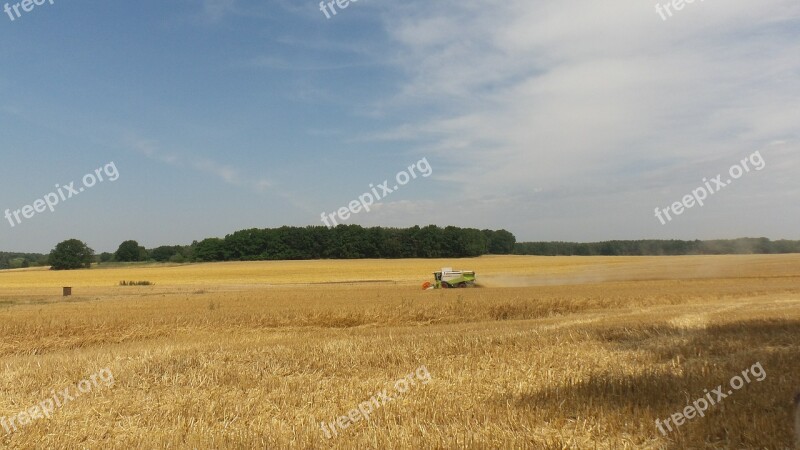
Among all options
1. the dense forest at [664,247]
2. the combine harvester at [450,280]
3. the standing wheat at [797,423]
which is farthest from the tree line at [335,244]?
the standing wheat at [797,423]

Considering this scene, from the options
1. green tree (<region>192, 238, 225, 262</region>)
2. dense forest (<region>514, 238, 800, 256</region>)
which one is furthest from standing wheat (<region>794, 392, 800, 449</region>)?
green tree (<region>192, 238, 225, 262</region>)

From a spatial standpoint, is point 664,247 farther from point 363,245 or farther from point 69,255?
point 69,255

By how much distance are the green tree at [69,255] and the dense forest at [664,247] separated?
8846cm

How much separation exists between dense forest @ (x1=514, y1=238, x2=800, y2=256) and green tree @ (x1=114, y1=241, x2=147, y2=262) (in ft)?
276

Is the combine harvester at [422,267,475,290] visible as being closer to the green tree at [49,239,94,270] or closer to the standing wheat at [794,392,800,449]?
the standing wheat at [794,392,800,449]

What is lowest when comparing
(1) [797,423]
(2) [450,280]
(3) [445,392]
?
(2) [450,280]

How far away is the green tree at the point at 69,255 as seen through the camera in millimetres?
94750

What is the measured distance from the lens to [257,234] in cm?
10606

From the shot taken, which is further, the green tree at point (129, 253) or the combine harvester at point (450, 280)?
the green tree at point (129, 253)

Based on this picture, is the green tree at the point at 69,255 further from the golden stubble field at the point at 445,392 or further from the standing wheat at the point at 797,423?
the standing wheat at the point at 797,423

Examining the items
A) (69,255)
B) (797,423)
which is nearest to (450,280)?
(797,423)

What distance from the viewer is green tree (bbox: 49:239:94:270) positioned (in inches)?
3730

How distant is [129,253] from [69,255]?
2736cm

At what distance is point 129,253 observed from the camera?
403 ft
